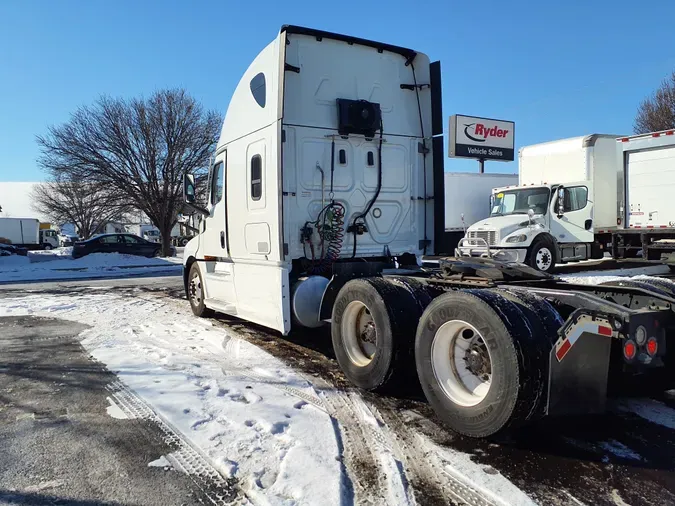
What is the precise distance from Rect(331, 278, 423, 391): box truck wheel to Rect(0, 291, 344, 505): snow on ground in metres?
0.54

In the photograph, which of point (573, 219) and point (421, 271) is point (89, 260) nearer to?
point (573, 219)

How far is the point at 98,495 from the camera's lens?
3.01 metres

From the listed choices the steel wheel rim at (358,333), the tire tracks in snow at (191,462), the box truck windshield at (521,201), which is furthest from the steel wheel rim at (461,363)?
the box truck windshield at (521,201)

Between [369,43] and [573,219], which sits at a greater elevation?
[369,43]

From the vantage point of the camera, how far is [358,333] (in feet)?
17.3

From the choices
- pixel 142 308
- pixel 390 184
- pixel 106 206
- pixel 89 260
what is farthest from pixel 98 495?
pixel 106 206

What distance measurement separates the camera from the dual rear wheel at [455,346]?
3.34 metres

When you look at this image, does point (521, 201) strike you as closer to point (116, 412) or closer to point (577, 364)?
point (577, 364)

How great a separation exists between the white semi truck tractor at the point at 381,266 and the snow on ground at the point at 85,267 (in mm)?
12540

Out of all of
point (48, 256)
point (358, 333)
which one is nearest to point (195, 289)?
point (358, 333)

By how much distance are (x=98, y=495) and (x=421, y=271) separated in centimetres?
379

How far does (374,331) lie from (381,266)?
5.88 feet

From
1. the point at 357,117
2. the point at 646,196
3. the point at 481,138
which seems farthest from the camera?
the point at 481,138

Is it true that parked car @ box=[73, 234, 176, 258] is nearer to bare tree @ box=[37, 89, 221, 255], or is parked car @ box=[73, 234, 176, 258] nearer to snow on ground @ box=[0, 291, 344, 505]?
bare tree @ box=[37, 89, 221, 255]
